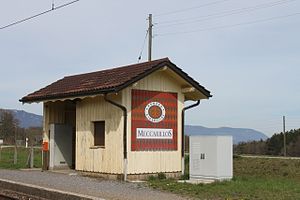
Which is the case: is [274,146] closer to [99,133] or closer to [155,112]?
[155,112]

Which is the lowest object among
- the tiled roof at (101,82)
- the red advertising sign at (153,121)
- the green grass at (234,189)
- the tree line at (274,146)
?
the green grass at (234,189)

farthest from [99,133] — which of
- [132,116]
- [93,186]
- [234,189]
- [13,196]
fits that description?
[234,189]

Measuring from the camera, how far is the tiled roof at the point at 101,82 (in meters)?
18.3

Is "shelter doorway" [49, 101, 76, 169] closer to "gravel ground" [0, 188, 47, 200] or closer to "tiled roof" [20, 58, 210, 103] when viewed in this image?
"tiled roof" [20, 58, 210, 103]

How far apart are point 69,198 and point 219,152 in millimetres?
6097

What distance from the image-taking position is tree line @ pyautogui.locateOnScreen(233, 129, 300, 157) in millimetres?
45844

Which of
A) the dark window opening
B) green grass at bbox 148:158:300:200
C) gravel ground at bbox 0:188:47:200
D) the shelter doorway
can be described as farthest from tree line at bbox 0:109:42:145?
green grass at bbox 148:158:300:200

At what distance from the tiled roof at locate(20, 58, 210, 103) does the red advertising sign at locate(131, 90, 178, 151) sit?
81 centimetres

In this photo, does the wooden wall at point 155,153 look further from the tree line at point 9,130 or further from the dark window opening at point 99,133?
the tree line at point 9,130

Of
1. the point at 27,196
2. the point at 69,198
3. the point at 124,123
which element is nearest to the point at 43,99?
the point at 124,123

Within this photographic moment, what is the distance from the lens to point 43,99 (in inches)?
848

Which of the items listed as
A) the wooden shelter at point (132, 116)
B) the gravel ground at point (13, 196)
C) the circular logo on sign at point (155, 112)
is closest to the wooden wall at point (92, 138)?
the wooden shelter at point (132, 116)

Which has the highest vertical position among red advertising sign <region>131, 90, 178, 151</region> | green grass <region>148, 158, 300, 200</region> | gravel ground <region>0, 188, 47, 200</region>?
red advertising sign <region>131, 90, 178, 151</region>

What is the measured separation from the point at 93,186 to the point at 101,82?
15.5 feet
